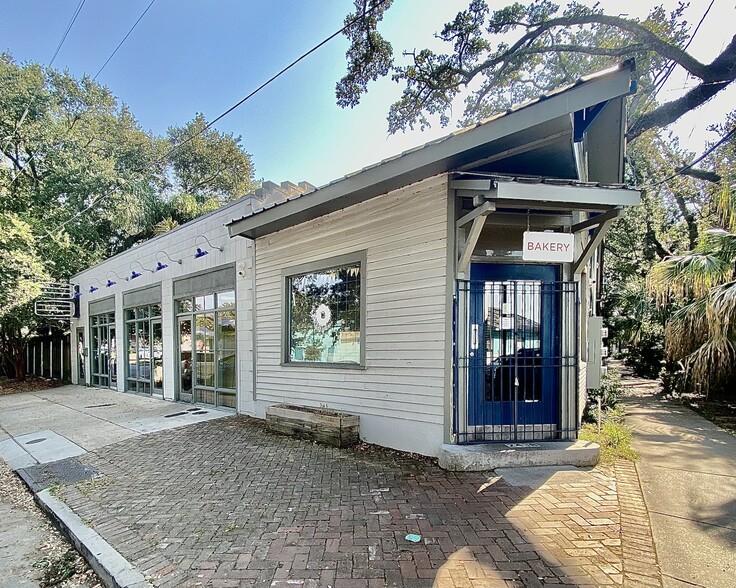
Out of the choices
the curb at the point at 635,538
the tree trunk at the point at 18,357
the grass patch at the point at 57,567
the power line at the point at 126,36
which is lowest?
the tree trunk at the point at 18,357

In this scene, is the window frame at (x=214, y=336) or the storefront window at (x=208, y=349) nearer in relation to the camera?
the window frame at (x=214, y=336)

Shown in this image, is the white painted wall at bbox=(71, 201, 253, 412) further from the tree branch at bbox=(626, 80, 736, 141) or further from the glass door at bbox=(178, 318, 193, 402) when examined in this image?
the tree branch at bbox=(626, 80, 736, 141)

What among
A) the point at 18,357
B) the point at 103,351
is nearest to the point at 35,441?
the point at 103,351

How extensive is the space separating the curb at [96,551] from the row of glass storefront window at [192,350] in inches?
183

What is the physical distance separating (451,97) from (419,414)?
36.0 feet

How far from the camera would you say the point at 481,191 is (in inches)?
180

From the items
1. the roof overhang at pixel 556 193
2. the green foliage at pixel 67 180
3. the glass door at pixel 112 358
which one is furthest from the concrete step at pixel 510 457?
the green foliage at pixel 67 180

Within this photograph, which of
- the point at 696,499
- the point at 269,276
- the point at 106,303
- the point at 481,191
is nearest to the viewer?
the point at 696,499

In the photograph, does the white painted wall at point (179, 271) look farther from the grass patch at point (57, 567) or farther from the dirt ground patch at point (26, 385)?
the grass patch at point (57, 567)

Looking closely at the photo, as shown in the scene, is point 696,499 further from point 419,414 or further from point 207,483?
point 207,483

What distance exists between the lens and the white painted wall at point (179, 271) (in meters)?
8.41

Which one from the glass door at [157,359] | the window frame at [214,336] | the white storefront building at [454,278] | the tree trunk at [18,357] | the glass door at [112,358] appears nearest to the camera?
the white storefront building at [454,278]

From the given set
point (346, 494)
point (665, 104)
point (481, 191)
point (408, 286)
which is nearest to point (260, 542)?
point (346, 494)

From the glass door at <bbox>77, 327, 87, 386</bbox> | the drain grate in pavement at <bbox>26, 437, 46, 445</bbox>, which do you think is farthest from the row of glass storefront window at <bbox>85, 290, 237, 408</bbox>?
the glass door at <bbox>77, 327, 87, 386</bbox>
